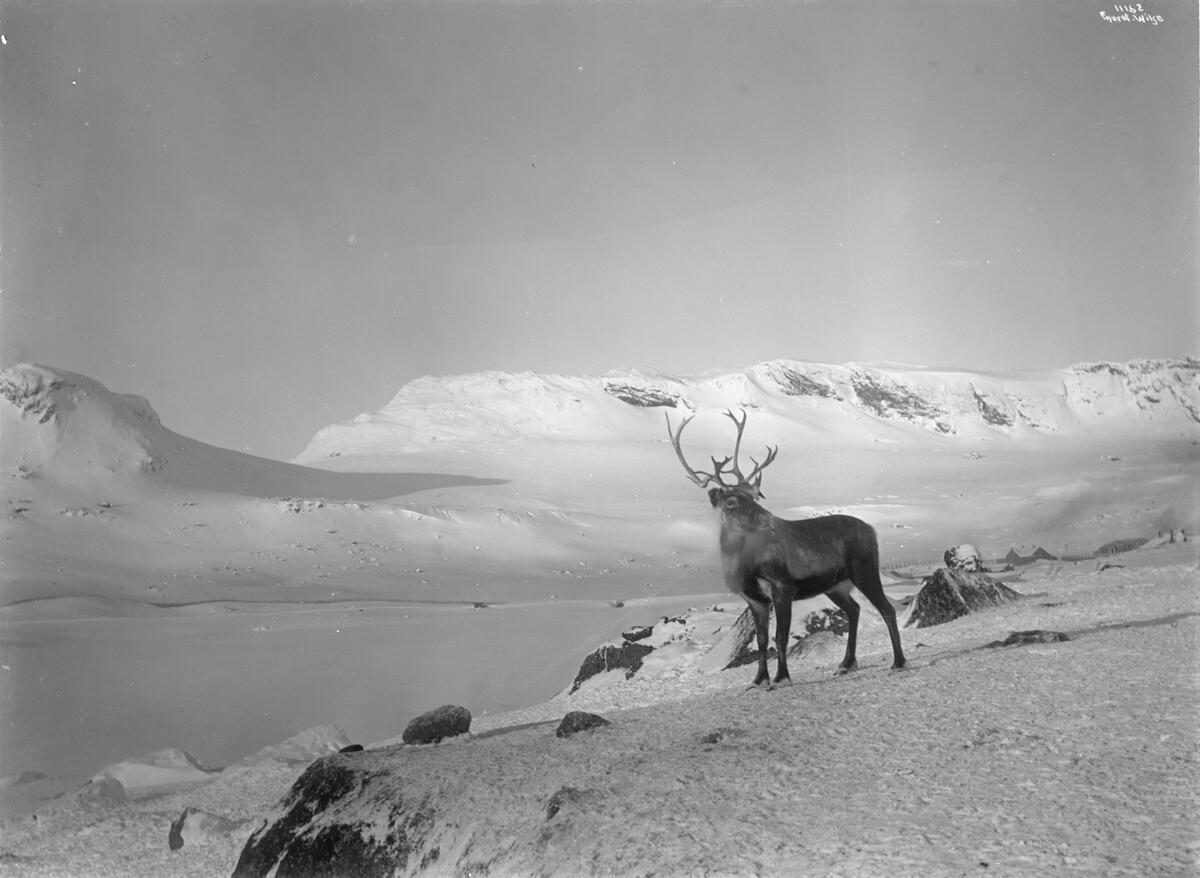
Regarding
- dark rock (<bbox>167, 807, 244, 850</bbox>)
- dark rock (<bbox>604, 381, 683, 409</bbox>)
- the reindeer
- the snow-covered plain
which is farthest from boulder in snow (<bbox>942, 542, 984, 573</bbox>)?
dark rock (<bbox>167, 807, 244, 850</bbox>)

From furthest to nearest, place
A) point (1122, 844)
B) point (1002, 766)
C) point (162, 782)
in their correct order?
point (162, 782)
point (1002, 766)
point (1122, 844)

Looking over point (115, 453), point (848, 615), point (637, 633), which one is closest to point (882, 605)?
point (848, 615)

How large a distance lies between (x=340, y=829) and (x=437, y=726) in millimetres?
1490

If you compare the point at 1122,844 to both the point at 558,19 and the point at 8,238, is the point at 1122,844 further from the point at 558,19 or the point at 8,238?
the point at 8,238

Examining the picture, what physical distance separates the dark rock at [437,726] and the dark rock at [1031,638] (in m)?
2.87

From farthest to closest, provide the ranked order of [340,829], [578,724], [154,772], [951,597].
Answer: [951,597]
[154,772]
[578,724]
[340,829]

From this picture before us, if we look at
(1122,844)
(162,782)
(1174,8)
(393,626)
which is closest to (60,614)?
(162,782)

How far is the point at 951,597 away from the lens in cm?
688

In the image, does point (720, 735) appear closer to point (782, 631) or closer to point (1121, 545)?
point (782, 631)

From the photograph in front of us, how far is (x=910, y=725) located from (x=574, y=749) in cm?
135

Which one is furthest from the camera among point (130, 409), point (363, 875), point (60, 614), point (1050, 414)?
point (1050, 414)

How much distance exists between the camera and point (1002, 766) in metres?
3.28

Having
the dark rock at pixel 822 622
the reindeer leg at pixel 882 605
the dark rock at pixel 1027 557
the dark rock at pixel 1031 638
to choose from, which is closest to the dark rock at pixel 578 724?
the reindeer leg at pixel 882 605

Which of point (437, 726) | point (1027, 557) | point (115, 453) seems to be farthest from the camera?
point (1027, 557)
